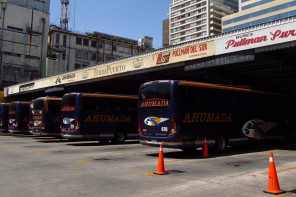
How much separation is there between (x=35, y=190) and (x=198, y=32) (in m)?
143

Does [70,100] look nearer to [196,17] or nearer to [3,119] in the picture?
[3,119]

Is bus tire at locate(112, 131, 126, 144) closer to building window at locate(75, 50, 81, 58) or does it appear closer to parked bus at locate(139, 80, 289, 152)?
parked bus at locate(139, 80, 289, 152)

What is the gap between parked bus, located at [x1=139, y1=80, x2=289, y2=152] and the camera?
47.9 feet

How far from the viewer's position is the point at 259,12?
107688mm

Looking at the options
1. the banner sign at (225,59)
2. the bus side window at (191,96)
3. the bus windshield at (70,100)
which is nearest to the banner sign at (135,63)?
the banner sign at (225,59)

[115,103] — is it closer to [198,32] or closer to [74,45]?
[74,45]

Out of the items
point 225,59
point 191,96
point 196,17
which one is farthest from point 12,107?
point 196,17

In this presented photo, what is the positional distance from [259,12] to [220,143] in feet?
331

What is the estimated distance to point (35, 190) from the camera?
304 inches

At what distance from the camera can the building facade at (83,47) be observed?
86125mm

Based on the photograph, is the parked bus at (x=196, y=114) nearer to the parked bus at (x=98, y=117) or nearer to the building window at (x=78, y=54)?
the parked bus at (x=98, y=117)

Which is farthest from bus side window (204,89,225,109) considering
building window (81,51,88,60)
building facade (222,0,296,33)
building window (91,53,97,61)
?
building facade (222,0,296,33)

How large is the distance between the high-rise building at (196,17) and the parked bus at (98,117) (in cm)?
11905

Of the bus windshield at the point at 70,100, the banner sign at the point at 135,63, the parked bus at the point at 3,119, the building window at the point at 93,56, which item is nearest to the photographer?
the banner sign at the point at 135,63
